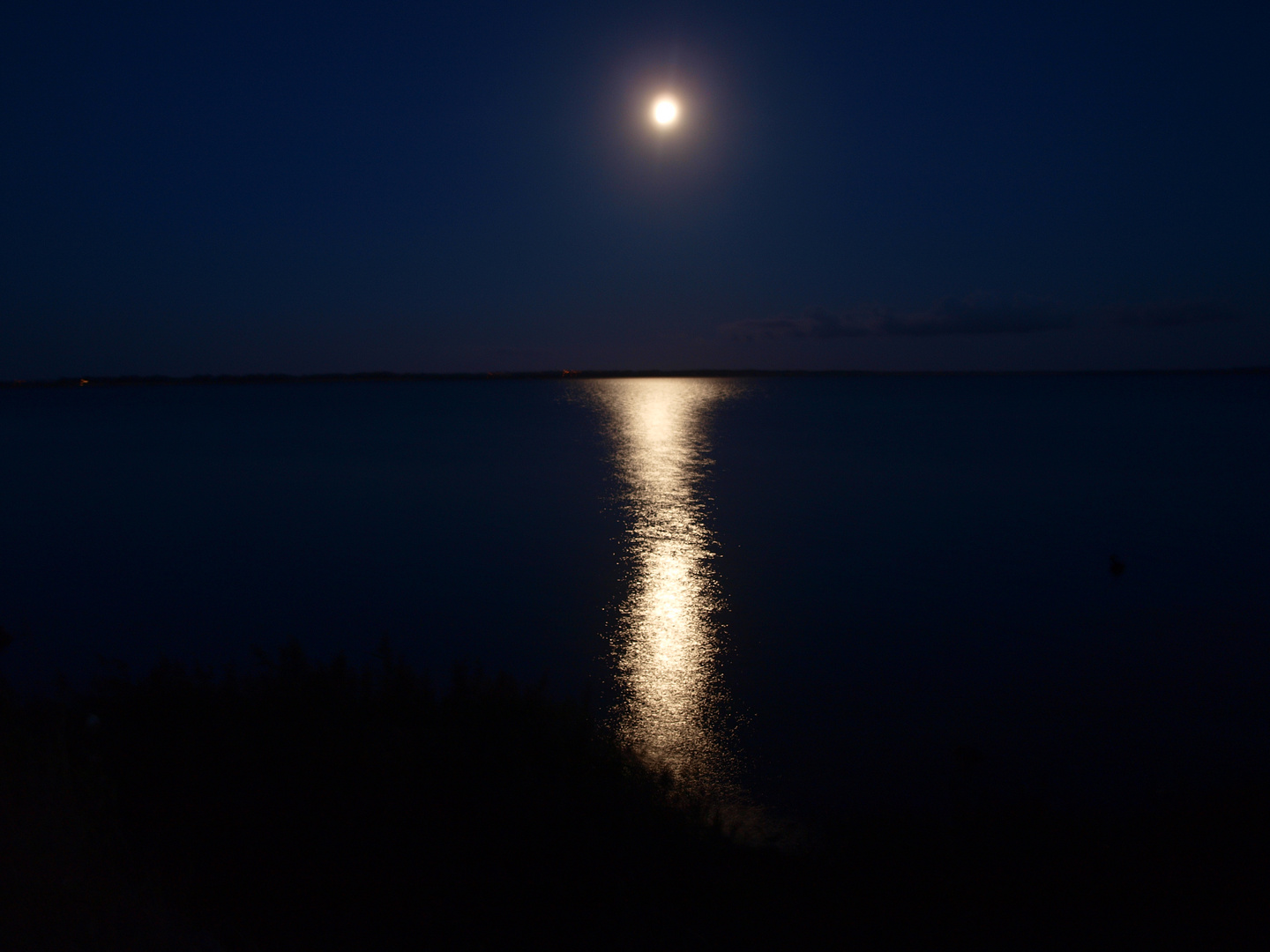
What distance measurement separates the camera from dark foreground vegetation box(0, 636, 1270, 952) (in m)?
6.32

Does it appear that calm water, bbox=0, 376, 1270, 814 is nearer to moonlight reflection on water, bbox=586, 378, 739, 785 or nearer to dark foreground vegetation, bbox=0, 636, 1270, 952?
moonlight reflection on water, bbox=586, 378, 739, 785

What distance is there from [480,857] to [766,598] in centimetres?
1579

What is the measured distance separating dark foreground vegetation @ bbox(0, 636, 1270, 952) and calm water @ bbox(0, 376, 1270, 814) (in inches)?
112

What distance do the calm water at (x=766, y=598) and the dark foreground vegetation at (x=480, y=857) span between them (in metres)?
2.85

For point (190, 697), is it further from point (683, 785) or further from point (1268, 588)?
point (1268, 588)

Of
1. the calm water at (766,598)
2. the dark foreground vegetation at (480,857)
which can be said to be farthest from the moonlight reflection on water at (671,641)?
the dark foreground vegetation at (480,857)

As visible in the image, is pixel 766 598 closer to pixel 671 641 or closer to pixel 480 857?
pixel 671 641

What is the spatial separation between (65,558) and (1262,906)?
35.5m

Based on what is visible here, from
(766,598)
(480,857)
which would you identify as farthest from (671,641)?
(480,857)

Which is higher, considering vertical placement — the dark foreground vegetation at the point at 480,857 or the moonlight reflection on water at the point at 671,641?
the dark foreground vegetation at the point at 480,857

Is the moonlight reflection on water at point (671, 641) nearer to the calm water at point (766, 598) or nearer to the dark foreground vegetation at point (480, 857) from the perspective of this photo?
the calm water at point (766, 598)

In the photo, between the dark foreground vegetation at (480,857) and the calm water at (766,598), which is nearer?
the dark foreground vegetation at (480,857)

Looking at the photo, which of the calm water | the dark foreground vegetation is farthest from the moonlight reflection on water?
the dark foreground vegetation

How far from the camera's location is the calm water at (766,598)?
13.4 metres
